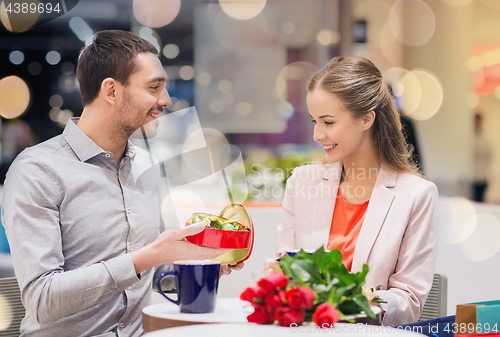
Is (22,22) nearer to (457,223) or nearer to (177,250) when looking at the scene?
(457,223)

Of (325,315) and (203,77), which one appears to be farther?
(203,77)

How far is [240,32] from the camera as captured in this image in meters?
6.11

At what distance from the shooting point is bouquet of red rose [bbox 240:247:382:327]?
28.3 inches

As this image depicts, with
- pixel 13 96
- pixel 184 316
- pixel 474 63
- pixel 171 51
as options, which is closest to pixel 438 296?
pixel 184 316

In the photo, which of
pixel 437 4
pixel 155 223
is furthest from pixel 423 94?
pixel 155 223

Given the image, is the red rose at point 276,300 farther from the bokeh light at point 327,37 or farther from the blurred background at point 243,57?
the bokeh light at point 327,37

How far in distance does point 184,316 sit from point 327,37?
5.68m

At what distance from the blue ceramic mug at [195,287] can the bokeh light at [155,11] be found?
575 cm

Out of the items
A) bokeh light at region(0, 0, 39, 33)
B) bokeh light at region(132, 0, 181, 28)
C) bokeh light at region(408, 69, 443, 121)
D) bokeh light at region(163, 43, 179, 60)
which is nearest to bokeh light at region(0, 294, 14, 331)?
bokeh light at region(408, 69, 443, 121)

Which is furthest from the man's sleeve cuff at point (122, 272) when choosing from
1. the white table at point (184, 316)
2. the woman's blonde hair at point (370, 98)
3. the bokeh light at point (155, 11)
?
the bokeh light at point (155, 11)

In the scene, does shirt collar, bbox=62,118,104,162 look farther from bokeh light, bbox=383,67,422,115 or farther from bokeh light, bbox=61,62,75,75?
bokeh light, bbox=61,62,75,75

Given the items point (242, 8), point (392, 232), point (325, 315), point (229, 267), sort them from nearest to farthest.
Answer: point (325, 315), point (229, 267), point (392, 232), point (242, 8)

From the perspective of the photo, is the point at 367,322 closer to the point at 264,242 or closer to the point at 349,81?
the point at 349,81

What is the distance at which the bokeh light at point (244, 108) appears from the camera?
6.13 metres
